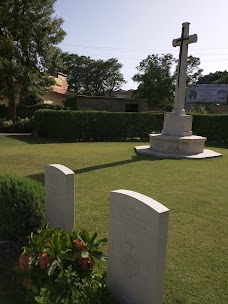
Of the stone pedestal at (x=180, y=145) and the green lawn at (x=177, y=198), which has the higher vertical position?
the stone pedestal at (x=180, y=145)

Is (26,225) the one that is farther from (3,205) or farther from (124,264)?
(124,264)

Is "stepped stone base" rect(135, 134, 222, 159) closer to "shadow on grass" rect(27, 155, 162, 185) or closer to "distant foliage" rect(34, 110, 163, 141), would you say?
"shadow on grass" rect(27, 155, 162, 185)

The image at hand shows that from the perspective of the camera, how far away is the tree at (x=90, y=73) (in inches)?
2052

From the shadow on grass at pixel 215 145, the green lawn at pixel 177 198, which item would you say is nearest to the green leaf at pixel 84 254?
the green lawn at pixel 177 198

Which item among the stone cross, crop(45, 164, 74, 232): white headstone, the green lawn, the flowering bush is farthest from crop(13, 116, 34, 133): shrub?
the flowering bush

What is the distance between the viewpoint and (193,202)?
200 inches

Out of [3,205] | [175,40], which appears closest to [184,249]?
[3,205]

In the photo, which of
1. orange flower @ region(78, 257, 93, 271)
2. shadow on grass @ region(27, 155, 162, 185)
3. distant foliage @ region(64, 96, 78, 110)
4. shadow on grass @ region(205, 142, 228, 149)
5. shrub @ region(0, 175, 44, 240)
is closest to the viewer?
orange flower @ region(78, 257, 93, 271)

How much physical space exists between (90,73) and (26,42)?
3602 cm

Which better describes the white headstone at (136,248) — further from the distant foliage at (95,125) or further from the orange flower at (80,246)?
the distant foliage at (95,125)

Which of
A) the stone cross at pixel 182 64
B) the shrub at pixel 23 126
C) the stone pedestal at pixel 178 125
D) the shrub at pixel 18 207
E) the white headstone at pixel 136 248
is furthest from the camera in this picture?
the shrub at pixel 23 126

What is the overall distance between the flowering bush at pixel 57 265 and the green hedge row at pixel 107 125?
1198 cm

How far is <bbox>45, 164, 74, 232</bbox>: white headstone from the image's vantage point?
3.28 meters

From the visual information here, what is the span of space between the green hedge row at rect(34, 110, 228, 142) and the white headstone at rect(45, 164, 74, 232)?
10867 millimetres
